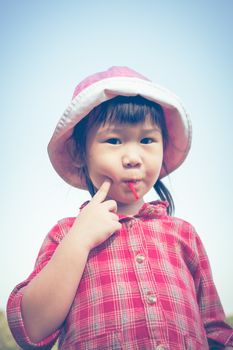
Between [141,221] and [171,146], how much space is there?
0.50 m

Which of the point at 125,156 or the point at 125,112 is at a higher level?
the point at 125,112

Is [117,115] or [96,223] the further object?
[117,115]

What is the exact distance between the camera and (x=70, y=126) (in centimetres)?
154

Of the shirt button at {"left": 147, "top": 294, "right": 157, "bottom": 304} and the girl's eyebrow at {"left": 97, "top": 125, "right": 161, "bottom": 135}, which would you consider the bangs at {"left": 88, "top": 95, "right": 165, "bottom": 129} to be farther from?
the shirt button at {"left": 147, "top": 294, "right": 157, "bottom": 304}

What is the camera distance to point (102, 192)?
1.44 m

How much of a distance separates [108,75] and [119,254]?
2.49 ft

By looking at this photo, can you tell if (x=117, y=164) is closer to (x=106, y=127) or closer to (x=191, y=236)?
(x=106, y=127)

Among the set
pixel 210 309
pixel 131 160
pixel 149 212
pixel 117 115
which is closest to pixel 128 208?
pixel 149 212

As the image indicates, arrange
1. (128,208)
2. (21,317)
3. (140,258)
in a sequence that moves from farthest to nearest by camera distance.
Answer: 1. (128,208)
2. (140,258)
3. (21,317)

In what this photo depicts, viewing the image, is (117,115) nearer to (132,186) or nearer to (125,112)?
(125,112)

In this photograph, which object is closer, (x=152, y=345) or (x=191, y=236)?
(x=152, y=345)

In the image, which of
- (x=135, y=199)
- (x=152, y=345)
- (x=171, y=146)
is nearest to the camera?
(x=152, y=345)

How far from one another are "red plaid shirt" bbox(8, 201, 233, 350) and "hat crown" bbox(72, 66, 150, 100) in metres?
0.56

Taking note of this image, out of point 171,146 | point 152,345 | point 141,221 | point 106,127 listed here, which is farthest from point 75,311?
point 171,146
